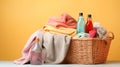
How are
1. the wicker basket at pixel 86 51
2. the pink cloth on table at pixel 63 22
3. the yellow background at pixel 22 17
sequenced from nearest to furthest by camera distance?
the wicker basket at pixel 86 51, the pink cloth on table at pixel 63 22, the yellow background at pixel 22 17

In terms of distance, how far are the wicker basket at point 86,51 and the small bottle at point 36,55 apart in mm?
163

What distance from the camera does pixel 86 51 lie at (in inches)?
56.6

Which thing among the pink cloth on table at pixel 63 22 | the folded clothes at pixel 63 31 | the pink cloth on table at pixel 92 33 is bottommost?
the pink cloth on table at pixel 92 33

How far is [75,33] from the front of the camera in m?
1.51

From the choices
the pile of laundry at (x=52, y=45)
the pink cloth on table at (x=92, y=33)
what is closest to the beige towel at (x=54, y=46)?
the pile of laundry at (x=52, y=45)

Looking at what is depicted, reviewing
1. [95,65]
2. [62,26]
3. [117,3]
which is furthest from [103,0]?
[95,65]

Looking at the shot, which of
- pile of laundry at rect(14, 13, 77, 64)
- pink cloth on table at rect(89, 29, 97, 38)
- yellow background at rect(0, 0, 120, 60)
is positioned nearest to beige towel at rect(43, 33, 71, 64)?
pile of laundry at rect(14, 13, 77, 64)

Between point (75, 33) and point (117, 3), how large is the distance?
0.58 meters

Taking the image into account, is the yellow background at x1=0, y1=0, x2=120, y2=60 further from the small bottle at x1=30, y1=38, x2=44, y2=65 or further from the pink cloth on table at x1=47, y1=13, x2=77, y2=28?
the small bottle at x1=30, y1=38, x2=44, y2=65

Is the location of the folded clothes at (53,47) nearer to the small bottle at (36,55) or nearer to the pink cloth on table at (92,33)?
the small bottle at (36,55)

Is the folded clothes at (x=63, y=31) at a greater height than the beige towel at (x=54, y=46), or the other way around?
the folded clothes at (x=63, y=31)

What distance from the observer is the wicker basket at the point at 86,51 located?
1.43 metres

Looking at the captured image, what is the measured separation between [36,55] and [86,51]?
287mm

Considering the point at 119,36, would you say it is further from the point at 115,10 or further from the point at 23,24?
the point at 23,24
